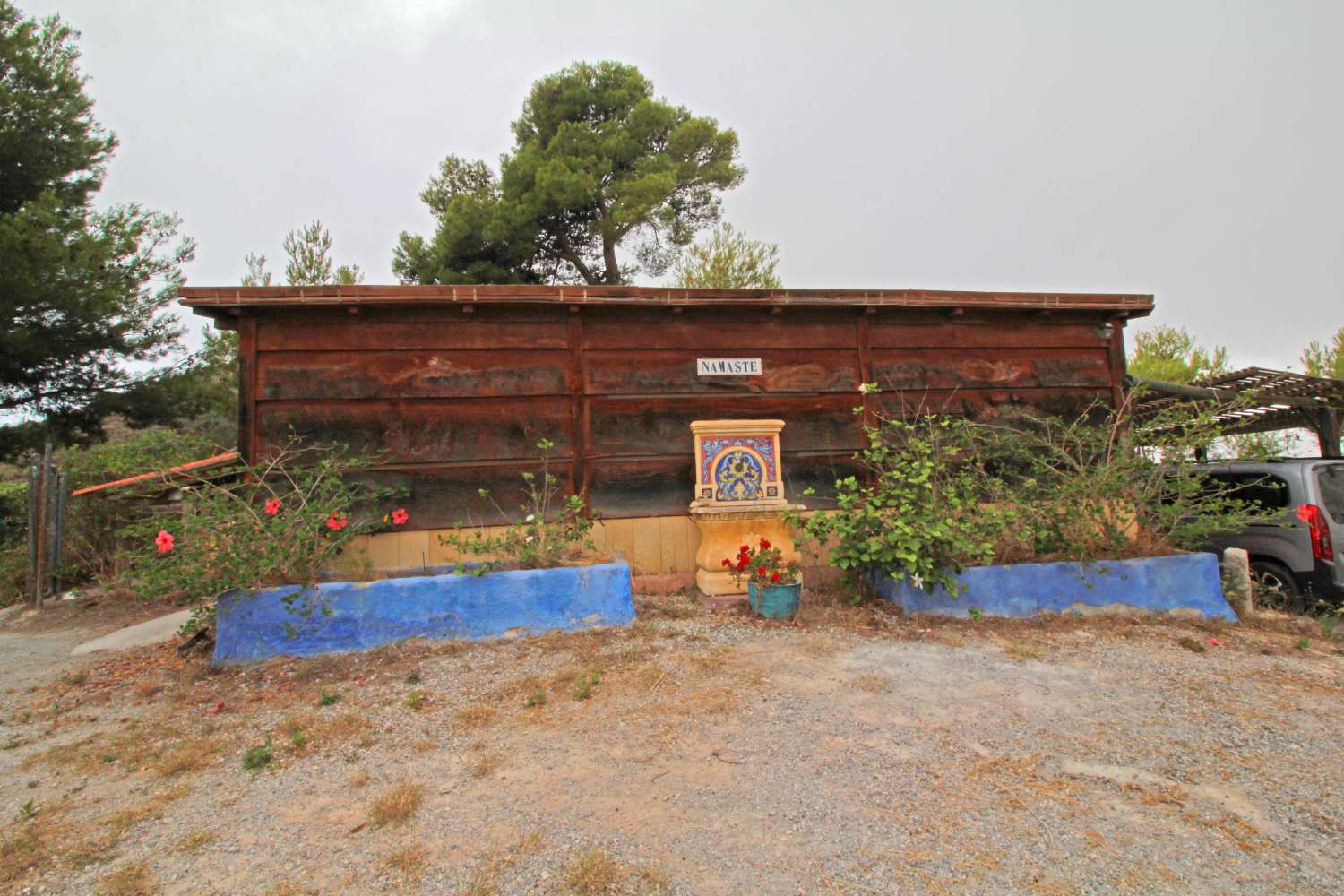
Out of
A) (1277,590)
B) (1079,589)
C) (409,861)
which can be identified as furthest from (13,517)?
(1277,590)

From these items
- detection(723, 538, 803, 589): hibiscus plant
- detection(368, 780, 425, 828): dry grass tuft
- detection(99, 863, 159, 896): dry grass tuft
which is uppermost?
detection(723, 538, 803, 589): hibiscus plant

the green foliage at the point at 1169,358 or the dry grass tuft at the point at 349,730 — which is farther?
the green foliage at the point at 1169,358

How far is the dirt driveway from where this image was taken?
6.71ft

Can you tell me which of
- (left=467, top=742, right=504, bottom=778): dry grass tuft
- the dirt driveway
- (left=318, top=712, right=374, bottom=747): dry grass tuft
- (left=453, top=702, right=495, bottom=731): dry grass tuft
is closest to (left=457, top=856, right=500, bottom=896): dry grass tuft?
the dirt driveway

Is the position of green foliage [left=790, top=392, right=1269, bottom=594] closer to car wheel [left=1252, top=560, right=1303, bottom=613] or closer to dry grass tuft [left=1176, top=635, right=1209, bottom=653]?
car wheel [left=1252, top=560, right=1303, bottom=613]

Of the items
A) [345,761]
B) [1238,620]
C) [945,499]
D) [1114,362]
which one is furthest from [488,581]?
[1114,362]

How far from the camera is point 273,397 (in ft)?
17.3

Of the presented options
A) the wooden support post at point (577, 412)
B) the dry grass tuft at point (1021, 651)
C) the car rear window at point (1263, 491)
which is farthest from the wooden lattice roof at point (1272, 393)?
the wooden support post at point (577, 412)

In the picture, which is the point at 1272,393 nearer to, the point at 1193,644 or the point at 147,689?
the point at 1193,644

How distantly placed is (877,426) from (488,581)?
3.78m

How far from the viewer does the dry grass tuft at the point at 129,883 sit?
1954mm

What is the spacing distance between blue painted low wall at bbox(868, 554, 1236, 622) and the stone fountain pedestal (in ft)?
3.55

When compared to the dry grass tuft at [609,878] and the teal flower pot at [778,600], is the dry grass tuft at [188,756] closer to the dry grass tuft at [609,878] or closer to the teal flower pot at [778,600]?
the dry grass tuft at [609,878]

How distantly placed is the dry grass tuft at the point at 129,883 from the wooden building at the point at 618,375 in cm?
334
